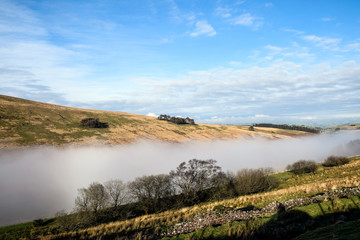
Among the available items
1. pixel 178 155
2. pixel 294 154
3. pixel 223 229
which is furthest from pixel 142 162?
pixel 294 154

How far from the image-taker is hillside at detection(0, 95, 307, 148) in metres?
Answer: 71.0

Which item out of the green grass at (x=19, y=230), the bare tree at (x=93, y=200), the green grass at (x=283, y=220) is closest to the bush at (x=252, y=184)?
the bare tree at (x=93, y=200)

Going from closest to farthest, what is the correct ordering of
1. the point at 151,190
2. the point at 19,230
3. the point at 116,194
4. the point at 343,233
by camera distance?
the point at 343,233, the point at 19,230, the point at 116,194, the point at 151,190

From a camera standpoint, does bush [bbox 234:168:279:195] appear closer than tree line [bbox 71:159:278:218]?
No

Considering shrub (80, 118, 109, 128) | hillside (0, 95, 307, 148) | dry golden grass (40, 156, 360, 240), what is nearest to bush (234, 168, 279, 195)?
dry golden grass (40, 156, 360, 240)

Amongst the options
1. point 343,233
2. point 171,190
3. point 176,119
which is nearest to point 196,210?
point 343,233

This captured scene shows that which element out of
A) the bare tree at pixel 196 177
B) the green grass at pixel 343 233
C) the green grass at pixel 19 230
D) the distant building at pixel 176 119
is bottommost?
the green grass at pixel 19 230

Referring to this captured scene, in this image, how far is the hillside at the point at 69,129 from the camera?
233ft

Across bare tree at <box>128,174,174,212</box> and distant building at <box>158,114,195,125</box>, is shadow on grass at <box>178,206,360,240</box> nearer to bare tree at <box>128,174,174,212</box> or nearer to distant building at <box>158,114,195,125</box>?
bare tree at <box>128,174,174,212</box>

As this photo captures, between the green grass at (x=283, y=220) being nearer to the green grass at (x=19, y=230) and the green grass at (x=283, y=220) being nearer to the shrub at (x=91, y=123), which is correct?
the green grass at (x=19, y=230)

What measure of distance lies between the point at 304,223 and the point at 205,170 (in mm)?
43498

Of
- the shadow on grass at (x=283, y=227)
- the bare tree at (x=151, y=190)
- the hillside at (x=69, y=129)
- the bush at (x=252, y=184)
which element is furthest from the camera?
the hillside at (x=69, y=129)

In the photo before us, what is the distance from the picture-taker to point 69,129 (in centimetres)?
8550

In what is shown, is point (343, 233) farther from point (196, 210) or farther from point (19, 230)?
point (19, 230)
